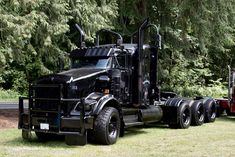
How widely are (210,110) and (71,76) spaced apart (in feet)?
24.1

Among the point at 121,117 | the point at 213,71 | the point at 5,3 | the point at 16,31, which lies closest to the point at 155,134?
the point at 121,117

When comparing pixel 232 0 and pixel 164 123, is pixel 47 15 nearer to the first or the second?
pixel 164 123

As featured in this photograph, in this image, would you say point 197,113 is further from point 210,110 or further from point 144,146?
point 144,146

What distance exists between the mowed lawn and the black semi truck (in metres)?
0.34

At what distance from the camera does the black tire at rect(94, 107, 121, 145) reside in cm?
1063

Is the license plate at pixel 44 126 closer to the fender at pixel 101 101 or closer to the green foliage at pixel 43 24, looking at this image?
the fender at pixel 101 101

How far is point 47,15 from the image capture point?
15.0m

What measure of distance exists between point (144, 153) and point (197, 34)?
13763mm

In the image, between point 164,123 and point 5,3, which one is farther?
point 164,123

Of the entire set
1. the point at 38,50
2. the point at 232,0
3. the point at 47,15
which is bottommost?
the point at 38,50

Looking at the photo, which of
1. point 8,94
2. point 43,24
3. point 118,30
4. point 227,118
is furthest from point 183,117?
point 8,94

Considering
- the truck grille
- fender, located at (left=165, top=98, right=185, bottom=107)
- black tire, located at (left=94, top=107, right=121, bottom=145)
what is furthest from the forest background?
black tire, located at (left=94, top=107, right=121, bottom=145)

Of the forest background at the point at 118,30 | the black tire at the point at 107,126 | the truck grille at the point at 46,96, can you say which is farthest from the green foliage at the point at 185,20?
the truck grille at the point at 46,96

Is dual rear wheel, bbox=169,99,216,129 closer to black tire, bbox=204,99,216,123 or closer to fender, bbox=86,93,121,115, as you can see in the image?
black tire, bbox=204,99,216,123
